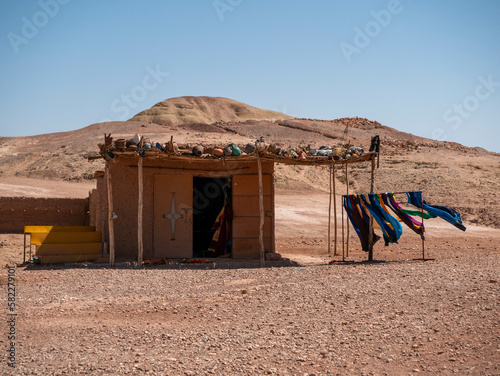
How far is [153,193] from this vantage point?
1213 centimetres

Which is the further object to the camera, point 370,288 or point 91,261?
point 91,261

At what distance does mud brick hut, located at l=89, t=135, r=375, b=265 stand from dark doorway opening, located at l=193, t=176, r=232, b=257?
25 millimetres

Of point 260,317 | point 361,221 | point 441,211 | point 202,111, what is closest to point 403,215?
point 441,211

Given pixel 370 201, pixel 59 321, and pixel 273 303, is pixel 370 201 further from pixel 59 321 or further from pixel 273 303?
pixel 59 321

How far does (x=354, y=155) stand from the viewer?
12.3 metres

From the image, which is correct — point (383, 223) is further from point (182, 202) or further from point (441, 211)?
point (182, 202)

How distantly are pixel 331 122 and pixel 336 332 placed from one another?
5009cm

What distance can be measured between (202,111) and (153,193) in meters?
84.4

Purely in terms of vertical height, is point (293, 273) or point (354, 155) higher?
point (354, 155)

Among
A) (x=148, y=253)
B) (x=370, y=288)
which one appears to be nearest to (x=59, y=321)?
(x=370, y=288)

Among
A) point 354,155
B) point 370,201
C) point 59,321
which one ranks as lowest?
point 59,321

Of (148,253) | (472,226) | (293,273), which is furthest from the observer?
(472,226)

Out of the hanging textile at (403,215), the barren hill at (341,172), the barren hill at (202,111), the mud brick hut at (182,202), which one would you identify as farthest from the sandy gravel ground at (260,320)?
the barren hill at (202,111)

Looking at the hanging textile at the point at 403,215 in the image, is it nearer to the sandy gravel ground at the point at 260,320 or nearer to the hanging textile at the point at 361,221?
the hanging textile at the point at 361,221
